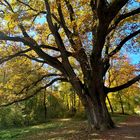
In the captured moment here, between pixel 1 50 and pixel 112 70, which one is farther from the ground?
pixel 112 70

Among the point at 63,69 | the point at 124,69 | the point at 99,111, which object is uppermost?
the point at 124,69

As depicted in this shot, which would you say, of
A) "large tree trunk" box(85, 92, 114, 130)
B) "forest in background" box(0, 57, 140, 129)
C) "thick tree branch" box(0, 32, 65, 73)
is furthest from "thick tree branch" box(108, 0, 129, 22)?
"forest in background" box(0, 57, 140, 129)

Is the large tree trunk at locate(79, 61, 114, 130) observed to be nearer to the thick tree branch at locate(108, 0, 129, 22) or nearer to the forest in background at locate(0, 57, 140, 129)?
the thick tree branch at locate(108, 0, 129, 22)

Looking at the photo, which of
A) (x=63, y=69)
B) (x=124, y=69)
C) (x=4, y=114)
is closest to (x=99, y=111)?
(x=63, y=69)

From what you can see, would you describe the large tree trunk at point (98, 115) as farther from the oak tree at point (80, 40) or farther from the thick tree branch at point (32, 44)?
the thick tree branch at point (32, 44)

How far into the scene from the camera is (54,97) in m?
39.4

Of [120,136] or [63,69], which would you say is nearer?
[120,136]

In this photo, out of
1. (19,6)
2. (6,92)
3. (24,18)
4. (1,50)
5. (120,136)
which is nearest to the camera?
(120,136)

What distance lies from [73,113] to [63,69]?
885 inches

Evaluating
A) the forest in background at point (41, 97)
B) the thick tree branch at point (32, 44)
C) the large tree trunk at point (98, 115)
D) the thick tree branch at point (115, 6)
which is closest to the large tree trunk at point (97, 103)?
the large tree trunk at point (98, 115)

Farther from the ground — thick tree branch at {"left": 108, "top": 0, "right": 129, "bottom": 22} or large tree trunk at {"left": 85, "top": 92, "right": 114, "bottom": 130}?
thick tree branch at {"left": 108, "top": 0, "right": 129, "bottom": 22}

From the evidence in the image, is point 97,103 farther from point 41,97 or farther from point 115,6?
point 41,97

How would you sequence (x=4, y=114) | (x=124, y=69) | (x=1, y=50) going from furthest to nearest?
(x=124, y=69) → (x=4, y=114) → (x=1, y=50)

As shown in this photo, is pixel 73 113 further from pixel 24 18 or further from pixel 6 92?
pixel 24 18
